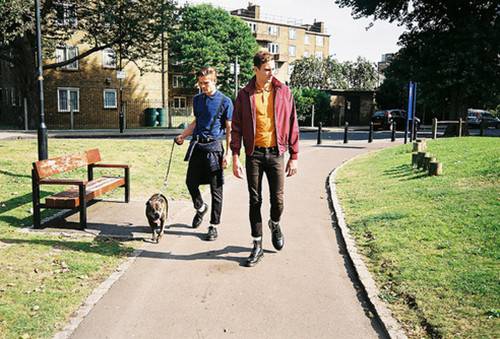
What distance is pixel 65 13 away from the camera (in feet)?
90.4

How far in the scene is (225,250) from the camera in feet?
19.0

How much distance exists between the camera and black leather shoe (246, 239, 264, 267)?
5254 mm

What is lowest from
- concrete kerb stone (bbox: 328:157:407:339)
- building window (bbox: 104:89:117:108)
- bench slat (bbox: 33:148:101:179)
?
concrete kerb stone (bbox: 328:157:407:339)

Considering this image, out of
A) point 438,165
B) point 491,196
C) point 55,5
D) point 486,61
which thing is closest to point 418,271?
point 491,196

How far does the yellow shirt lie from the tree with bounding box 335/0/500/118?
76.1ft

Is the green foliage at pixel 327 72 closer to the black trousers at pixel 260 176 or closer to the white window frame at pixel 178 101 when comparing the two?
the white window frame at pixel 178 101

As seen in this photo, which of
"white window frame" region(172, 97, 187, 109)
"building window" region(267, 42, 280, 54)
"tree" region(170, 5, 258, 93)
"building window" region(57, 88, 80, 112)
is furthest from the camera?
"building window" region(267, 42, 280, 54)

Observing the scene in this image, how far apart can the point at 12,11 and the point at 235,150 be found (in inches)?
795

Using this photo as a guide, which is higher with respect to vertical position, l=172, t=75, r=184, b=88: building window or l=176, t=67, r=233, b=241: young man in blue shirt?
l=172, t=75, r=184, b=88: building window

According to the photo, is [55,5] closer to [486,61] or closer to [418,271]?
[486,61]

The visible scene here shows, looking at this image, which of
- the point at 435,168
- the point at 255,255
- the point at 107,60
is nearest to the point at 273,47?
the point at 107,60

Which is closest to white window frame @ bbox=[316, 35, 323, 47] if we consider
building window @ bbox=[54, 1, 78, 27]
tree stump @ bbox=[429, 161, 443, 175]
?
building window @ bbox=[54, 1, 78, 27]

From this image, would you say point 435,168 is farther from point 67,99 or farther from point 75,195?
point 67,99

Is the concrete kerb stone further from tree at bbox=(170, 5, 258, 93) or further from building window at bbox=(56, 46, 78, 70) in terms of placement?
tree at bbox=(170, 5, 258, 93)
